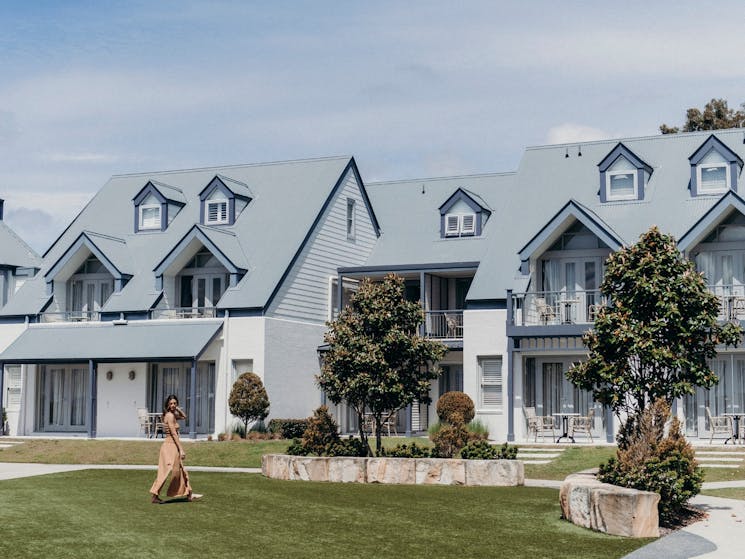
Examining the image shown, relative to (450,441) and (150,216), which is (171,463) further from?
(150,216)

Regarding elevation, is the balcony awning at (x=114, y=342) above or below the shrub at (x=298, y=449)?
above

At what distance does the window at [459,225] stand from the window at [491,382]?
7183 millimetres

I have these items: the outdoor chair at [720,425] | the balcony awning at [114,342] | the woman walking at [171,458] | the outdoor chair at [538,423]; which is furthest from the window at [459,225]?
the woman walking at [171,458]

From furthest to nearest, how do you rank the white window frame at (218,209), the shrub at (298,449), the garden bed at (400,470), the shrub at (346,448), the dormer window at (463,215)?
the white window frame at (218,209)
the dormer window at (463,215)
the shrub at (298,449)
the shrub at (346,448)
the garden bed at (400,470)

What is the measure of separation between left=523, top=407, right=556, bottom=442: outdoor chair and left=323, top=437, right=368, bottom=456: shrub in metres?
9.85

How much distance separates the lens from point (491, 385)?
36.4 metres

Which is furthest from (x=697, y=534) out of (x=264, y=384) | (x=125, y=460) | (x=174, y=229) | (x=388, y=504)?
(x=174, y=229)

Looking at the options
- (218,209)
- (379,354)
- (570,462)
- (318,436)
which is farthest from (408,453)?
(218,209)

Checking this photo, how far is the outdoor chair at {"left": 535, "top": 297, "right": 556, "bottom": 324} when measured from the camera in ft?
117

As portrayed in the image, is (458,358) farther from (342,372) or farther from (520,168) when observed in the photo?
(342,372)

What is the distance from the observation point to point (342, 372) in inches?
1003

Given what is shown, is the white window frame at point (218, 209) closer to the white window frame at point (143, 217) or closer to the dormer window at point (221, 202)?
the dormer window at point (221, 202)

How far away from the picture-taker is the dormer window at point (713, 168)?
3653 cm

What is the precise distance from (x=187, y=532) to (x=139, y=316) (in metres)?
25.5
